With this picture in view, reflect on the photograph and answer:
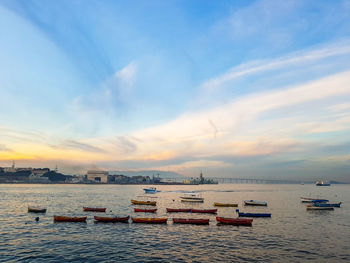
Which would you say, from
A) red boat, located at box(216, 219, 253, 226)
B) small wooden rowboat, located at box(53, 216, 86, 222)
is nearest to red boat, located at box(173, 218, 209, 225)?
red boat, located at box(216, 219, 253, 226)

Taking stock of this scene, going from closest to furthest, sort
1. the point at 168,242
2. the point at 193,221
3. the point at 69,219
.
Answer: the point at 168,242
the point at 69,219
the point at 193,221

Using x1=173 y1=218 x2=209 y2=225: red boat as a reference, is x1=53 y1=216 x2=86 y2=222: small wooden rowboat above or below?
above

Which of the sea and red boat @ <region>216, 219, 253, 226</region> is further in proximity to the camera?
red boat @ <region>216, 219, 253, 226</region>

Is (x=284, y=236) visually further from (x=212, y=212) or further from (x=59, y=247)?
(x=59, y=247)

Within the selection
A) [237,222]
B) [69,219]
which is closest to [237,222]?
[237,222]

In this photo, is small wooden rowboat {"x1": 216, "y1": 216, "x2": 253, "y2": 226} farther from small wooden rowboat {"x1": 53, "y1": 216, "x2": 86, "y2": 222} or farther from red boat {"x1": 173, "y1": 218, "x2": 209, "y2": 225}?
small wooden rowboat {"x1": 53, "y1": 216, "x2": 86, "y2": 222}

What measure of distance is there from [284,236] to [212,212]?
103 feet

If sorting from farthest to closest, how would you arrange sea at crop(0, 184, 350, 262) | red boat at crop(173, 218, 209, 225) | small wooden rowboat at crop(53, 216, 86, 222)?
red boat at crop(173, 218, 209, 225), small wooden rowboat at crop(53, 216, 86, 222), sea at crop(0, 184, 350, 262)

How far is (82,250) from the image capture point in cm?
3612

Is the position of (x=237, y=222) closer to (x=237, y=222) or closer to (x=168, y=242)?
(x=237, y=222)

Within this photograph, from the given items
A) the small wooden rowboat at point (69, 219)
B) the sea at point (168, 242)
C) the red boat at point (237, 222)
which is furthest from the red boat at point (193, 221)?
the small wooden rowboat at point (69, 219)

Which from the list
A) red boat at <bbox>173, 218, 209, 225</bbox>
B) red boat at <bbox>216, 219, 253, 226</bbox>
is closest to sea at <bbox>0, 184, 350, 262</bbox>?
red boat at <bbox>173, 218, 209, 225</bbox>

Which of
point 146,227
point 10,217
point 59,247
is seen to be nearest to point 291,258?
point 146,227

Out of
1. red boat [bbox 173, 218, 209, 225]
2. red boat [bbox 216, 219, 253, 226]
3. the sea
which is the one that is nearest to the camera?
the sea
